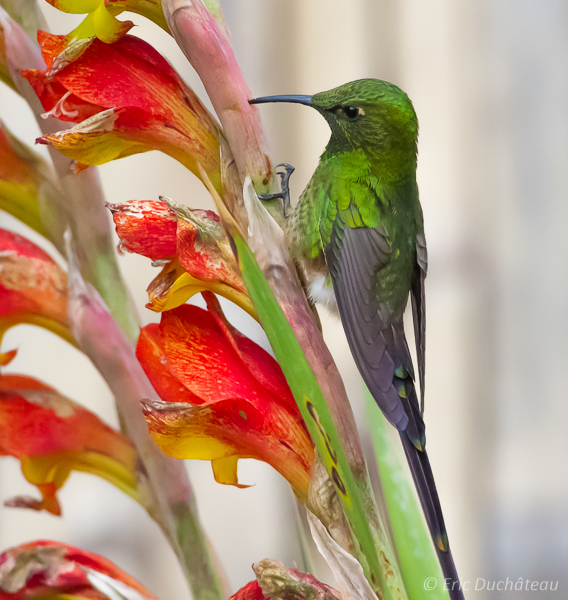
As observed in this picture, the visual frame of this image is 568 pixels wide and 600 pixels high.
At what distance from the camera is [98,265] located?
533mm

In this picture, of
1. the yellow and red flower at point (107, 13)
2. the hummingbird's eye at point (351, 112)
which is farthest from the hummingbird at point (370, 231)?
the yellow and red flower at point (107, 13)

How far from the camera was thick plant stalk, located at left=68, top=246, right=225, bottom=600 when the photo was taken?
502 mm

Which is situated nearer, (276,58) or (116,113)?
(116,113)

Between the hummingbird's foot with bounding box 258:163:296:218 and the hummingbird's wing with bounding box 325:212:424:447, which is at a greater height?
the hummingbird's foot with bounding box 258:163:296:218

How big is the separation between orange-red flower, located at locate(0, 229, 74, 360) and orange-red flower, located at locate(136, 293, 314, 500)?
5.7 inches

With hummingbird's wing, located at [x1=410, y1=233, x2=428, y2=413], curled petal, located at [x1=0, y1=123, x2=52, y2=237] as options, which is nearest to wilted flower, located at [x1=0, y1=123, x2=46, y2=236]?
curled petal, located at [x1=0, y1=123, x2=52, y2=237]

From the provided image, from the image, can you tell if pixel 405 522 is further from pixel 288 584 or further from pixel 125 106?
pixel 125 106

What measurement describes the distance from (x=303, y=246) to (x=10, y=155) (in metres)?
0.32

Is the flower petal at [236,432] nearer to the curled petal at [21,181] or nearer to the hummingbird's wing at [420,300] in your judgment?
the hummingbird's wing at [420,300]

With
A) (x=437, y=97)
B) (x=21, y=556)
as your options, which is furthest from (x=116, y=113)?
(x=21, y=556)

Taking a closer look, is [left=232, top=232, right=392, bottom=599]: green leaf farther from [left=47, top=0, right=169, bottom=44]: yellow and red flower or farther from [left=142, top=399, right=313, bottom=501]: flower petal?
[left=47, top=0, right=169, bottom=44]: yellow and red flower

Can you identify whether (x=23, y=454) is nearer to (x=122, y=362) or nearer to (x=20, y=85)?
(x=122, y=362)

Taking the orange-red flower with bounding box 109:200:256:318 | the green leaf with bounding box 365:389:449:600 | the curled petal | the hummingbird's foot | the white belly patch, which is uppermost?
the curled petal

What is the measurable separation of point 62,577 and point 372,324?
377 mm
